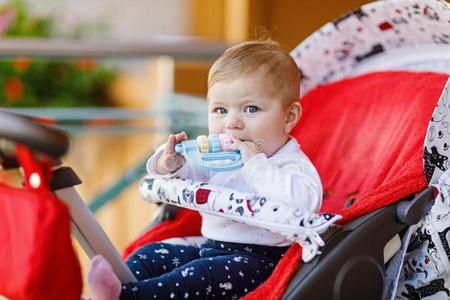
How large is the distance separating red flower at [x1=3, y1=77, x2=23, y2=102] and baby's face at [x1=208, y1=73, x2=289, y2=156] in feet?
7.35

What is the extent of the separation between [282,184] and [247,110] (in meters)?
0.16

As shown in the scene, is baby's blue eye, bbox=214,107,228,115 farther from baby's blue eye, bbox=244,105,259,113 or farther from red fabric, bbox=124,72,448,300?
red fabric, bbox=124,72,448,300

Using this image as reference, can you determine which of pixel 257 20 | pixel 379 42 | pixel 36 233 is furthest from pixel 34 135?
pixel 257 20

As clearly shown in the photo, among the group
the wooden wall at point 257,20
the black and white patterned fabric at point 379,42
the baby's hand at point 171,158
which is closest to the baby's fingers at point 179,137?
the baby's hand at point 171,158

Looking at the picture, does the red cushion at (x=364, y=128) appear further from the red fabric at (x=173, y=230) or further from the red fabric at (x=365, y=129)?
the red fabric at (x=173, y=230)

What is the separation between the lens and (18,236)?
99 centimetres

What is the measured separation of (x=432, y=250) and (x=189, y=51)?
1260 millimetres

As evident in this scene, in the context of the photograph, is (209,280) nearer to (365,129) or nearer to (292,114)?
(292,114)

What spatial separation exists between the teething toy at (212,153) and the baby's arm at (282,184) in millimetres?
25

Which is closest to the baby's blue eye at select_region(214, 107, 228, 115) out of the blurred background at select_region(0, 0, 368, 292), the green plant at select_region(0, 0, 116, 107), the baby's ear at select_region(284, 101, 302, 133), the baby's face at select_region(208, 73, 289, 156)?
the baby's face at select_region(208, 73, 289, 156)

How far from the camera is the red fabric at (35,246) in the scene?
97cm

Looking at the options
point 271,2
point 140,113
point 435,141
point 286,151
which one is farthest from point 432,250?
point 271,2

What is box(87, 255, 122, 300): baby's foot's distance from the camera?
1.09 meters

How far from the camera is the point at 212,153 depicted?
1215mm
